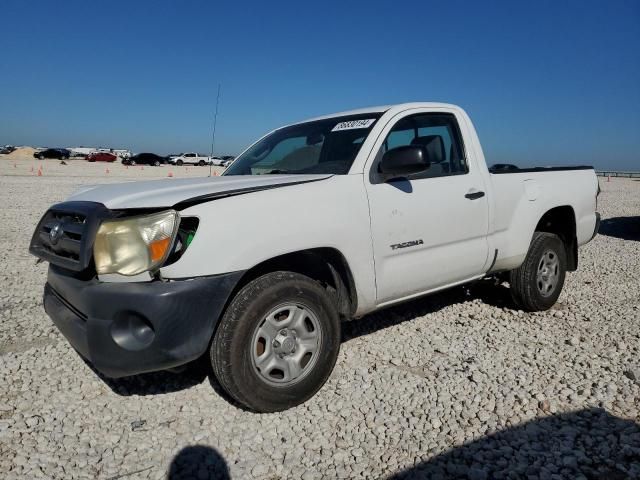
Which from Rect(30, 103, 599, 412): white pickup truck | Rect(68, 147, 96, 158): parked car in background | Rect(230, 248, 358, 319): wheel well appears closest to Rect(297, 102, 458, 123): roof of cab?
Rect(30, 103, 599, 412): white pickup truck

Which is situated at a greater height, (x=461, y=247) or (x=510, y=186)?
(x=510, y=186)

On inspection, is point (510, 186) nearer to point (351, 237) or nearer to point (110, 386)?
point (351, 237)

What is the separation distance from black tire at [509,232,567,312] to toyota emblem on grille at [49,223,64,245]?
12.5ft

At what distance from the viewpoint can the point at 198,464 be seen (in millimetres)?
2355

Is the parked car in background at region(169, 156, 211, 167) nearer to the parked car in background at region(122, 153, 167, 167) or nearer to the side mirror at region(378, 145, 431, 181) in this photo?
the parked car in background at region(122, 153, 167, 167)

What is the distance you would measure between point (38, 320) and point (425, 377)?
3.52 meters

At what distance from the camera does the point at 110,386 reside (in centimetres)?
312

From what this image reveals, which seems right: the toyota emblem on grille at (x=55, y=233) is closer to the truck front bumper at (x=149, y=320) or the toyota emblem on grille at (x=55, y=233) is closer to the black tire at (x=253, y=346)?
the truck front bumper at (x=149, y=320)

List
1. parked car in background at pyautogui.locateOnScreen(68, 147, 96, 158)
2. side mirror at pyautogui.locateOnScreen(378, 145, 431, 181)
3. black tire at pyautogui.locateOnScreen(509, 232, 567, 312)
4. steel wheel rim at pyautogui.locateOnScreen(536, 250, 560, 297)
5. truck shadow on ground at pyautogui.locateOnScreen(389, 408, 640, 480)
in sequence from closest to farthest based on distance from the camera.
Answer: truck shadow on ground at pyautogui.locateOnScreen(389, 408, 640, 480)
side mirror at pyautogui.locateOnScreen(378, 145, 431, 181)
black tire at pyautogui.locateOnScreen(509, 232, 567, 312)
steel wheel rim at pyautogui.locateOnScreen(536, 250, 560, 297)
parked car in background at pyautogui.locateOnScreen(68, 147, 96, 158)

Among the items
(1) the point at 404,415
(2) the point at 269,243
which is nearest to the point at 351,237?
(2) the point at 269,243

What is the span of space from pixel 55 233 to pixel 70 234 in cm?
14

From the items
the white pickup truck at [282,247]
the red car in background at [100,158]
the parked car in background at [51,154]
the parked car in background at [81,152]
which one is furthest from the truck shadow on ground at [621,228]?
the parked car in background at [81,152]

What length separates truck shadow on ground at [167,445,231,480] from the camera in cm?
228

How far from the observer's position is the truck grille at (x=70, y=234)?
2432mm
